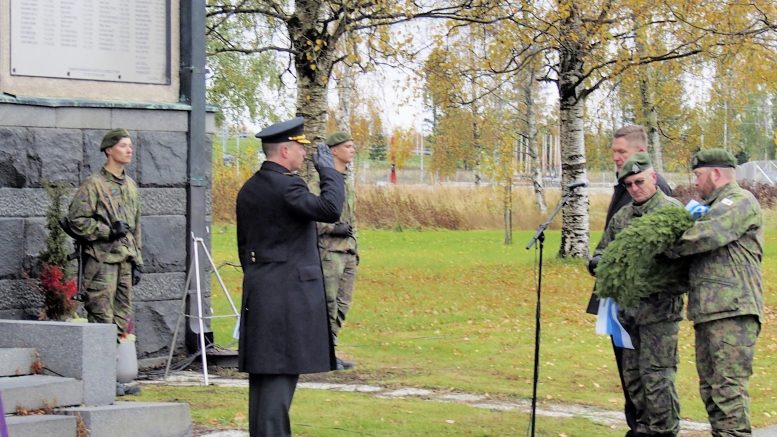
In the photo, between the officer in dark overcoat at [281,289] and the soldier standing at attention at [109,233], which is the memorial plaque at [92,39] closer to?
the soldier standing at attention at [109,233]

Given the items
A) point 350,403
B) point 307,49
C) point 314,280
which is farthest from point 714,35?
point 314,280

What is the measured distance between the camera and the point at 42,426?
733 centimetres

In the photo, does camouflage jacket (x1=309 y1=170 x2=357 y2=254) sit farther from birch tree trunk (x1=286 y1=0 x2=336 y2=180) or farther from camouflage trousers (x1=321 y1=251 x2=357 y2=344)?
birch tree trunk (x1=286 y1=0 x2=336 y2=180)

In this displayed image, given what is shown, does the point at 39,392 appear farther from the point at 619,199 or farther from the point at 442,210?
the point at 442,210

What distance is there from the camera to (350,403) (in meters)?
9.65

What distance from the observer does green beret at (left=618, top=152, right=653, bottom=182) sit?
25.9ft

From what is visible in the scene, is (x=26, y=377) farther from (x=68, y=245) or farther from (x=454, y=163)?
(x=454, y=163)

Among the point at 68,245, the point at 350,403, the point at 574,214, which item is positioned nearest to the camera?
the point at 350,403

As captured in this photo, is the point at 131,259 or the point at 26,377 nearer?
the point at 26,377

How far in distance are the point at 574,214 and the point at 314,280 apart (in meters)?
17.4

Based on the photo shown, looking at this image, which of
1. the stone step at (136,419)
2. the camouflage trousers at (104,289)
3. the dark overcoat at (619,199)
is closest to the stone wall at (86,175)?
the camouflage trousers at (104,289)

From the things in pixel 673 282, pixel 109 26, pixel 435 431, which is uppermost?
pixel 109 26

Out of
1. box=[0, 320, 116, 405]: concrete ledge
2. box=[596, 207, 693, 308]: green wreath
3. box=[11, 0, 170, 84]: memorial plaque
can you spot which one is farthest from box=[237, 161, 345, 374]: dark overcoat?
box=[11, 0, 170, 84]: memorial plaque

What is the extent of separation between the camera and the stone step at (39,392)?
295 inches
